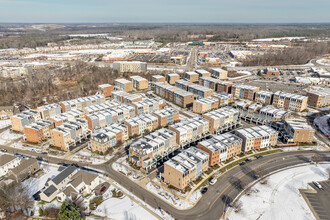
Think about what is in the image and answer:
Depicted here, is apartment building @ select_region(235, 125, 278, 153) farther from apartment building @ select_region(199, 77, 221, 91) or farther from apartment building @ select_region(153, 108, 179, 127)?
apartment building @ select_region(199, 77, 221, 91)

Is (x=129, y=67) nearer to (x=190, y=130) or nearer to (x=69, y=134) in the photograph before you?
(x=69, y=134)

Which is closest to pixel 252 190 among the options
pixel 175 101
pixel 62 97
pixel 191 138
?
pixel 191 138

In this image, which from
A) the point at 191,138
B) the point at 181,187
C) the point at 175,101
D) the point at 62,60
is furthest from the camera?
the point at 62,60

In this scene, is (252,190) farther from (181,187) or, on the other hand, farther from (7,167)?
(7,167)

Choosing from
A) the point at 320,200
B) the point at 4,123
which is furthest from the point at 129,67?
the point at 320,200

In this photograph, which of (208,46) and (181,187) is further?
(208,46)

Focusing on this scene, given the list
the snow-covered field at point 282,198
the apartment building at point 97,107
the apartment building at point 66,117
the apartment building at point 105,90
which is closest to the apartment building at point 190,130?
the snow-covered field at point 282,198
